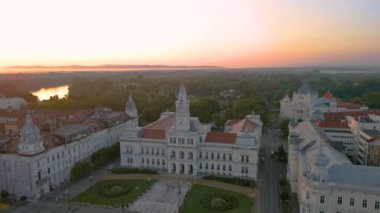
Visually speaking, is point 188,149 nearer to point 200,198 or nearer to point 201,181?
point 201,181

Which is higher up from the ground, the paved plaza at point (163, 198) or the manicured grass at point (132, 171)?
the manicured grass at point (132, 171)

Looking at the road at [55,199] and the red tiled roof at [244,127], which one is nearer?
the road at [55,199]

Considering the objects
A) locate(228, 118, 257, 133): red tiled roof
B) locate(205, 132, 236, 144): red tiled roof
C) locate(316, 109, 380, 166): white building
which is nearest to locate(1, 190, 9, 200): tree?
locate(205, 132, 236, 144): red tiled roof

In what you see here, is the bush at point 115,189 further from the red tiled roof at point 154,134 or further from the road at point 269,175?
the road at point 269,175

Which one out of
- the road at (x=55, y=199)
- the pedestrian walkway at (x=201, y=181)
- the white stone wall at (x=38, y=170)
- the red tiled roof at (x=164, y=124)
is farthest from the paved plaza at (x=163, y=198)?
the white stone wall at (x=38, y=170)

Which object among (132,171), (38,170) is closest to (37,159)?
(38,170)
